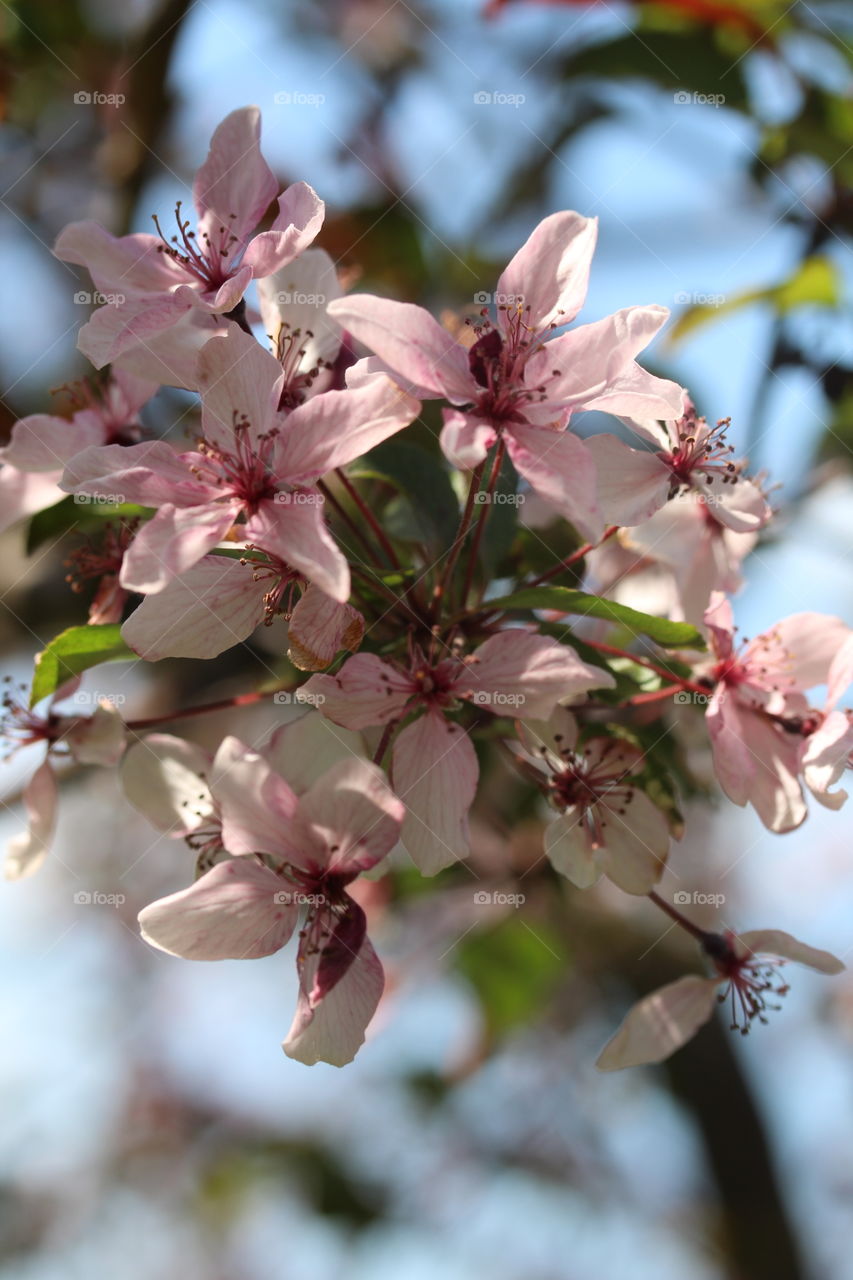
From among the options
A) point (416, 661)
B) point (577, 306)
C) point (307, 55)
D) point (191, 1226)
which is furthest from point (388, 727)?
point (191, 1226)

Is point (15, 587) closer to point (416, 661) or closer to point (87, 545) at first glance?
point (87, 545)

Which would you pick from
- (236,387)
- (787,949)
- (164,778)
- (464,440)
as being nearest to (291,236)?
(236,387)

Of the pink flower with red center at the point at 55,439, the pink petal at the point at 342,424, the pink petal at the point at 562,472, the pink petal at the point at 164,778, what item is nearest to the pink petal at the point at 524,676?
the pink petal at the point at 562,472

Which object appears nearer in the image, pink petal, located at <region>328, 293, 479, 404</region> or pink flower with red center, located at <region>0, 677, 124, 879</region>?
pink petal, located at <region>328, 293, 479, 404</region>
